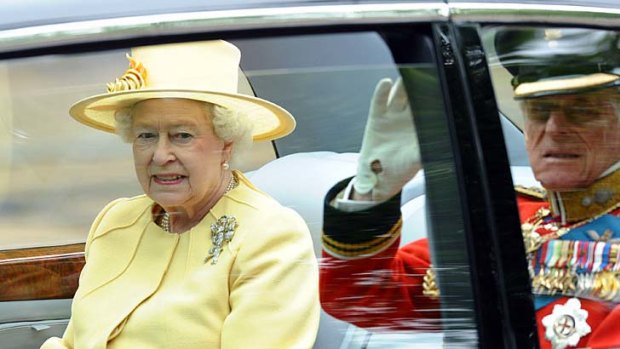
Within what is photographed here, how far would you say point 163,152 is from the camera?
2076 mm

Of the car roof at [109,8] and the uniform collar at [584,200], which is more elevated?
the car roof at [109,8]

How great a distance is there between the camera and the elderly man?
6.31 ft

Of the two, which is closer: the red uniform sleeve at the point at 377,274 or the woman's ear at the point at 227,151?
the red uniform sleeve at the point at 377,274

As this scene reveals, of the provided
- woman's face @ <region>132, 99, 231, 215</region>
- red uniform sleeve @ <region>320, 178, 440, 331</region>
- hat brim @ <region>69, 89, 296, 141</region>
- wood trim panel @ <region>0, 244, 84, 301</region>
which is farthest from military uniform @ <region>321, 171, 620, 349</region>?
wood trim panel @ <region>0, 244, 84, 301</region>

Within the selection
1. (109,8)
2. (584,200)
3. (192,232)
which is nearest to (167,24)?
(109,8)

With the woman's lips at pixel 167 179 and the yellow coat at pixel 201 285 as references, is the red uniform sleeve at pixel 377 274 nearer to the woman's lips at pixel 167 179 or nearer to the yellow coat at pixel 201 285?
the yellow coat at pixel 201 285

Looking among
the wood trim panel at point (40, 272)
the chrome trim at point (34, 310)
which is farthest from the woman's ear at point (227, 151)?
the chrome trim at point (34, 310)

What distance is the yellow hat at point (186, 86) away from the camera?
6.18 ft

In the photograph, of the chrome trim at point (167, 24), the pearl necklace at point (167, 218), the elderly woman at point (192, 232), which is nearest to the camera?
the chrome trim at point (167, 24)

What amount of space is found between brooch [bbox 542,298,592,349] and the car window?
21 cm

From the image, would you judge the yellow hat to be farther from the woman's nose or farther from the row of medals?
the row of medals

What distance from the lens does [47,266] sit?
86.0 inches

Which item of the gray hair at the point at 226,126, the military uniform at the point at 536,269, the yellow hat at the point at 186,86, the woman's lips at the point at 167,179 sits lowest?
the military uniform at the point at 536,269

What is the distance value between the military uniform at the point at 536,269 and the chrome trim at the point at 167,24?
334mm
